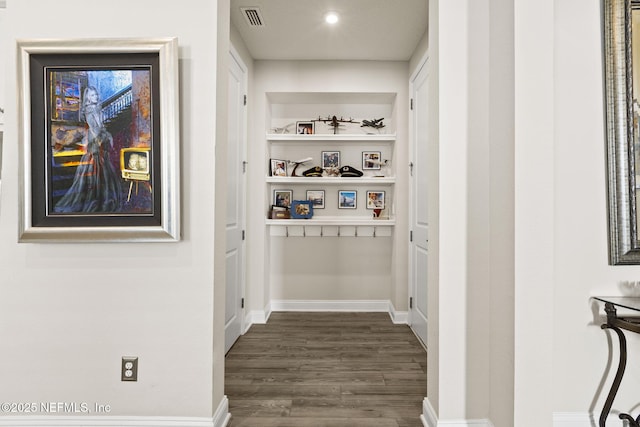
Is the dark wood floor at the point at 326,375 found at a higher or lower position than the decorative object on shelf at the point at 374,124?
lower

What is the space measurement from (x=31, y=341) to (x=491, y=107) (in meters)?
2.48

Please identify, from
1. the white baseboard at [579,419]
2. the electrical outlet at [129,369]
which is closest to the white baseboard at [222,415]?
the electrical outlet at [129,369]

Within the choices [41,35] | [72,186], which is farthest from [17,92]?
[72,186]

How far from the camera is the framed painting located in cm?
182

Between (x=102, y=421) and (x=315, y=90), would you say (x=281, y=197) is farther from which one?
(x=102, y=421)

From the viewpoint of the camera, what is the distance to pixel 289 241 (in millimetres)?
4254

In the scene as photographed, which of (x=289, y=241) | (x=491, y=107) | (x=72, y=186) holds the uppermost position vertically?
(x=491, y=107)

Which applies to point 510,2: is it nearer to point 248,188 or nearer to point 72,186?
point 72,186

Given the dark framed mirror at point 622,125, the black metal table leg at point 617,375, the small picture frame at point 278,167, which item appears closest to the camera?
the black metal table leg at point 617,375

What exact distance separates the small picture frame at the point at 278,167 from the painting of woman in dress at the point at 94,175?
231 centimetres

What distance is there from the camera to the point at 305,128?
425 centimetres

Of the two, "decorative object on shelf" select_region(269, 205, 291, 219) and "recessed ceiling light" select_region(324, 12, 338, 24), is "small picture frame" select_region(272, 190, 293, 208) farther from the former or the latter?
"recessed ceiling light" select_region(324, 12, 338, 24)

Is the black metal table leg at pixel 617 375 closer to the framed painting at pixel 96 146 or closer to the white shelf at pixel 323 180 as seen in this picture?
the framed painting at pixel 96 146

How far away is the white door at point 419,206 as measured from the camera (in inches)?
129
